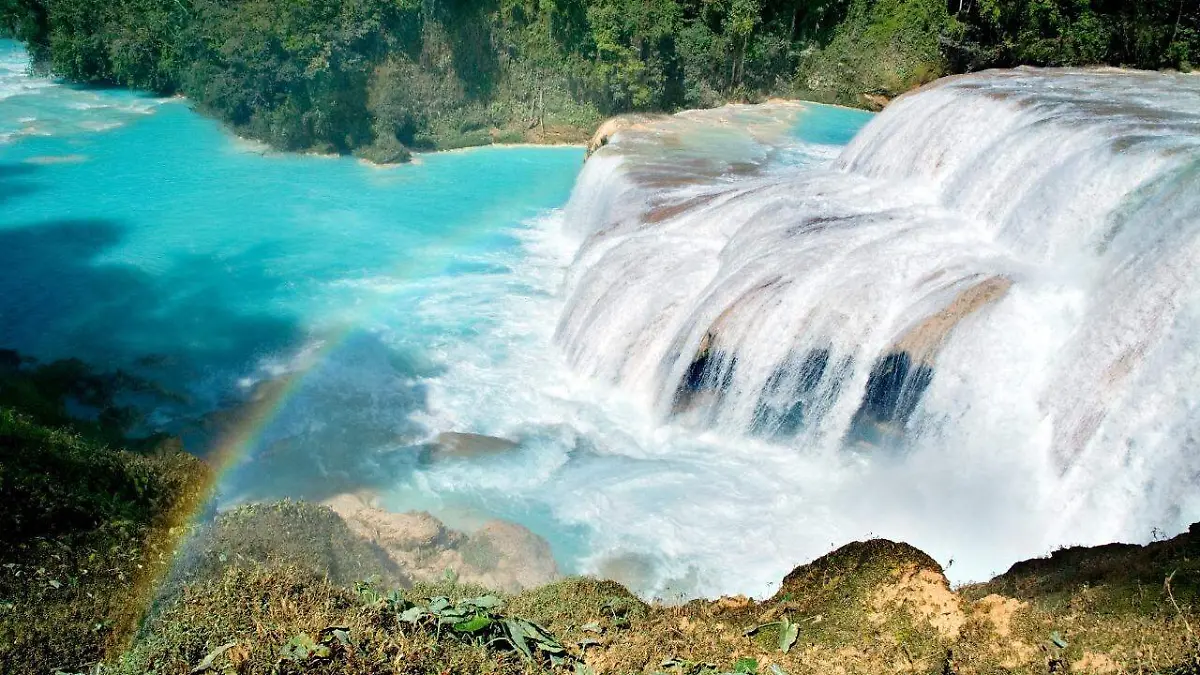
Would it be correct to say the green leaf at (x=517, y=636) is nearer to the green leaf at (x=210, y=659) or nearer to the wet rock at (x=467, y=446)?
the green leaf at (x=210, y=659)

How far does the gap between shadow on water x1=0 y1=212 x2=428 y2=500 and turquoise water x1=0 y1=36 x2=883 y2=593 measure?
0.05m

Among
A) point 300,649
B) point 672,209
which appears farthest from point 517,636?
point 672,209

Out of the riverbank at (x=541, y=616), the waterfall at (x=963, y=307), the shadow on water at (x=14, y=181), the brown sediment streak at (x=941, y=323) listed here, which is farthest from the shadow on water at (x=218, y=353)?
the brown sediment streak at (x=941, y=323)

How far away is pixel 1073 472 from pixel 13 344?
17.6m

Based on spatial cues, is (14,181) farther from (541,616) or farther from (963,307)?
(963,307)

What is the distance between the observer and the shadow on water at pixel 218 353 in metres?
11.6

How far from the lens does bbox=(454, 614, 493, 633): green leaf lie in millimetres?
4441

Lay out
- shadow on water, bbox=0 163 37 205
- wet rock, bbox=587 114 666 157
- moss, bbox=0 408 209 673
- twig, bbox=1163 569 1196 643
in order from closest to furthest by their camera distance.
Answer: twig, bbox=1163 569 1196 643, moss, bbox=0 408 209 673, wet rock, bbox=587 114 666 157, shadow on water, bbox=0 163 37 205

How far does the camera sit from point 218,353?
14.6 m

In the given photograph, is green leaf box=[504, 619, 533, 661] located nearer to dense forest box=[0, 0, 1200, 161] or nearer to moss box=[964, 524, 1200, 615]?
moss box=[964, 524, 1200, 615]

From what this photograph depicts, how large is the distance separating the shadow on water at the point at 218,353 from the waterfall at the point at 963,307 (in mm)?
3636

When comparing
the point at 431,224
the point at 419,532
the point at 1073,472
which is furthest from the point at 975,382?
the point at 431,224

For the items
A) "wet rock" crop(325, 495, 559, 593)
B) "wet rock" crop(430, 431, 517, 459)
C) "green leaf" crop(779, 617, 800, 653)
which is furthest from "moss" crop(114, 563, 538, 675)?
"wet rock" crop(430, 431, 517, 459)

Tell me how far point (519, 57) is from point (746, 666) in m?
27.9
